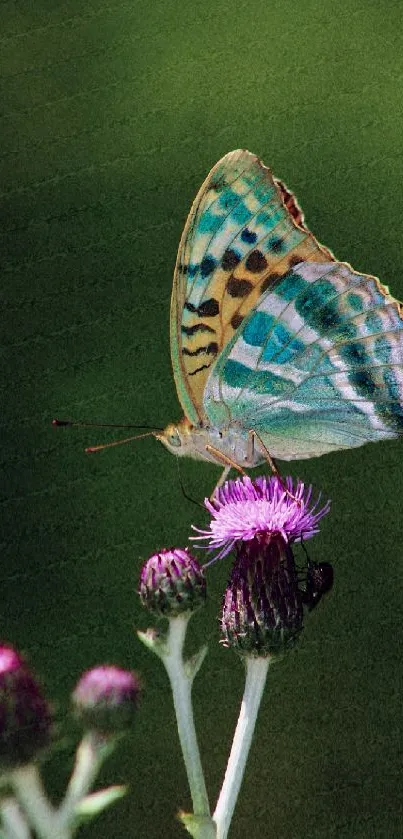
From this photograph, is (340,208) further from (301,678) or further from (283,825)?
(283,825)

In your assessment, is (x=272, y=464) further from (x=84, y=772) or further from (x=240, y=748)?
(x=84, y=772)

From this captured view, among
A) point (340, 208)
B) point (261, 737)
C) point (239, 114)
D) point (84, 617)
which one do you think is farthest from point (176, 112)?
point (261, 737)

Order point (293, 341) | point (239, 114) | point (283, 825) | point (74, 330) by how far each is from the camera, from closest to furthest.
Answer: point (293, 341), point (283, 825), point (74, 330), point (239, 114)

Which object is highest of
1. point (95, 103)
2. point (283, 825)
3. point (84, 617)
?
point (95, 103)

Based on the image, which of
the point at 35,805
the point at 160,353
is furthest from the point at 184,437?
the point at 160,353

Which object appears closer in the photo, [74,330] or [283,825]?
[283,825]

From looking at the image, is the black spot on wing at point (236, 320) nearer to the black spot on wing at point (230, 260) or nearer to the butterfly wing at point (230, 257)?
the butterfly wing at point (230, 257)

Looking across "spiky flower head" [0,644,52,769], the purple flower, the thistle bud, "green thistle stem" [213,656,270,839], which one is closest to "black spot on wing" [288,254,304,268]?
the purple flower
